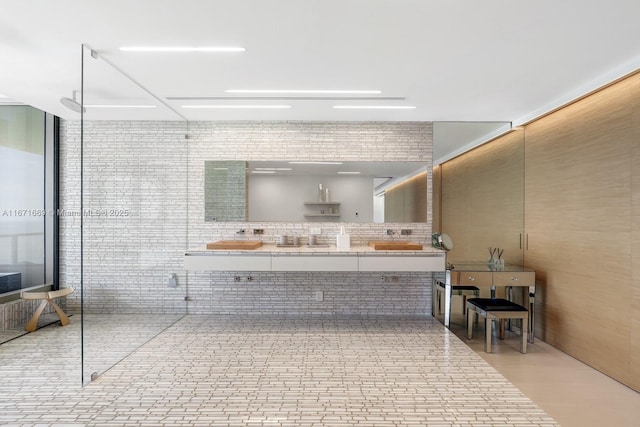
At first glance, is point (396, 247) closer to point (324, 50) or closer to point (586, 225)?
point (586, 225)

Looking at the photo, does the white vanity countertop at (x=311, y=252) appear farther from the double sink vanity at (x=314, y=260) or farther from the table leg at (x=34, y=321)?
the table leg at (x=34, y=321)

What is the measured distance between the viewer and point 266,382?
2752 mm

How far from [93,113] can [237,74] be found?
1299 millimetres

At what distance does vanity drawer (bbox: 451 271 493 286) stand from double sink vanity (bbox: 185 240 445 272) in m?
0.18

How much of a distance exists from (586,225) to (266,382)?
3263mm

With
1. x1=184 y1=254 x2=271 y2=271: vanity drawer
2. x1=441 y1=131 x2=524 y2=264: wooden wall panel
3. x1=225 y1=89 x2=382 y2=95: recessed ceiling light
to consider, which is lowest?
x1=184 y1=254 x2=271 y2=271: vanity drawer

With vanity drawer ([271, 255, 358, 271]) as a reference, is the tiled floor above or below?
below

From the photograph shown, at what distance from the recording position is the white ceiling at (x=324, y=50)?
2098mm

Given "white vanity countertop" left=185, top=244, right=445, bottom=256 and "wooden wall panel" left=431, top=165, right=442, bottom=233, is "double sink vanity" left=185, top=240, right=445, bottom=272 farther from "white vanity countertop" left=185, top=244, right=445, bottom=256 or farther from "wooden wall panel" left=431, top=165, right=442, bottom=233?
"wooden wall panel" left=431, top=165, right=442, bottom=233

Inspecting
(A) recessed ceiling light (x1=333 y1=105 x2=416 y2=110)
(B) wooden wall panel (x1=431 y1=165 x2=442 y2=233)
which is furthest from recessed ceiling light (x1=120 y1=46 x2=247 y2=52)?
(B) wooden wall panel (x1=431 y1=165 x2=442 y2=233)

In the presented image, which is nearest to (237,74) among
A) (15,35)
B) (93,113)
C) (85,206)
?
(93,113)

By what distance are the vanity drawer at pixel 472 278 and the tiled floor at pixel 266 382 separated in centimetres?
63

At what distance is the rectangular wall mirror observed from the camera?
4531 millimetres

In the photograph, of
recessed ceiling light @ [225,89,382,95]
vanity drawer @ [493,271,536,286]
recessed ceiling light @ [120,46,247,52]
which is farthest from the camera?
vanity drawer @ [493,271,536,286]
